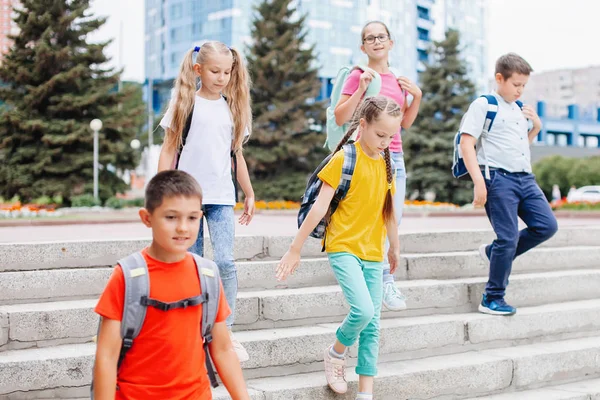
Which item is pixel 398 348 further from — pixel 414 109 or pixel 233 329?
pixel 414 109

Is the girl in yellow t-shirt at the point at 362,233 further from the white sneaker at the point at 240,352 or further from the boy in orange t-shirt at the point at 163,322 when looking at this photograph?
the boy in orange t-shirt at the point at 163,322

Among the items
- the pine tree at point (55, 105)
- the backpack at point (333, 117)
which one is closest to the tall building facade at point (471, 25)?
the pine tree at point (55, 105)

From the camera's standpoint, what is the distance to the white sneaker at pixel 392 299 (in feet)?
16.6

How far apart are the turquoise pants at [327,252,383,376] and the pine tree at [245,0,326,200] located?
25.6 meters

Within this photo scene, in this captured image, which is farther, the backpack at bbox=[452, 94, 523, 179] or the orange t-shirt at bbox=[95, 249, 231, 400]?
the backpack at bbox=[452, 94, 523, 179]

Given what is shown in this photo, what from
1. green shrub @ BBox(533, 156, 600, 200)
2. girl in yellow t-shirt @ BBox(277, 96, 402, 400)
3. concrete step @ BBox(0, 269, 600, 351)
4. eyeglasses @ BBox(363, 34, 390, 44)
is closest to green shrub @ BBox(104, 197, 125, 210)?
concrete step @ BBox(0, 269, 600, 351)

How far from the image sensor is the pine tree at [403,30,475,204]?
31.3 meters

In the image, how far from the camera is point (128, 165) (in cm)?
2761

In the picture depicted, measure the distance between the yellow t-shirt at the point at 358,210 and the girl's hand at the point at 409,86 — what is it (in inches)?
47.7

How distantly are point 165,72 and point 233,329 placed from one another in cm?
7243

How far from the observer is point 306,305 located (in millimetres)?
5023

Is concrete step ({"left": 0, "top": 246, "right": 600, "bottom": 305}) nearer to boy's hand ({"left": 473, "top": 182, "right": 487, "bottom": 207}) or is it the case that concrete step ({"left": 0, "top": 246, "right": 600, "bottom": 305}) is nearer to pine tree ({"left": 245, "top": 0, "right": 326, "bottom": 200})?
boy's hand ({"left": 473, "top": 182, "right": 487, "bottom": 207})

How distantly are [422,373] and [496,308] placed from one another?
1131 millimetres

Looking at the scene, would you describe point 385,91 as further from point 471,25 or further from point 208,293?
point 471,25
